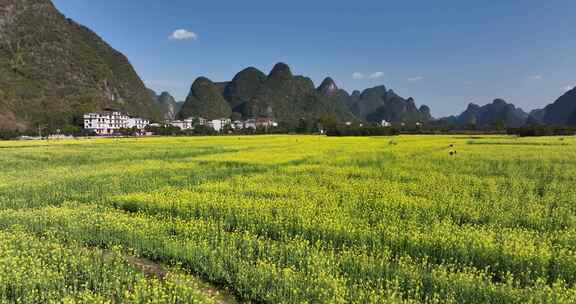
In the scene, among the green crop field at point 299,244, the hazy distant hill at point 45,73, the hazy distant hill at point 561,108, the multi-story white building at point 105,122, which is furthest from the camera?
the hazy distant hill at point 561,108

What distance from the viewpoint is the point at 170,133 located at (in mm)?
94750

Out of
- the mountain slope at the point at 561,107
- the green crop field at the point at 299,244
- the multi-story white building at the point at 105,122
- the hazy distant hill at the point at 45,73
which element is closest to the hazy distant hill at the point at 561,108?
the mountain slope at the point at 561,107

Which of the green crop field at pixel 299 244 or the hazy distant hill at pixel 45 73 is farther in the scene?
the hazy distant hill at pixel 45 73

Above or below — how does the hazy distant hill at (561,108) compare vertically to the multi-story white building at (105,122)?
above

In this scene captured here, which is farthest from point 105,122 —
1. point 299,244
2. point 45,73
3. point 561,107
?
point 561,107

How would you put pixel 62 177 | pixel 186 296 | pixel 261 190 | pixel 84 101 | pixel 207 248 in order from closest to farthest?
pixel 186 296 < pixel 207 248 < pixel 261 190 < pixel 62 177 < pixel 84 101

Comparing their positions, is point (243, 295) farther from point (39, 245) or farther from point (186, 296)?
point (39, 245)

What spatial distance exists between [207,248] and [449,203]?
729 centimetres

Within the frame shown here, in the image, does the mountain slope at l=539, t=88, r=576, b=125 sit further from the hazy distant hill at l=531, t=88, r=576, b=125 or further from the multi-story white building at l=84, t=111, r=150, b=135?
the multi-story white building at l=84, t=111, r=150, b=135

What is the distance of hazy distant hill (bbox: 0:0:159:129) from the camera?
3829 inches

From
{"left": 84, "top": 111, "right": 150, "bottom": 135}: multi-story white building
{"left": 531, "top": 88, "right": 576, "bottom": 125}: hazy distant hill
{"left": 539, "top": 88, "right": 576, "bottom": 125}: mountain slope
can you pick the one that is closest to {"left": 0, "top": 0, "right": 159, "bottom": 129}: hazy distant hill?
{"left": 84, "top": 111, "right": 150, "bottom": 135}: multi-story white building

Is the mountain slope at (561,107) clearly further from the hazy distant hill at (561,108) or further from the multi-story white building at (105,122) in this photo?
the multi-story white building at (105,122)

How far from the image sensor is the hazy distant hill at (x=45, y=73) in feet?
319

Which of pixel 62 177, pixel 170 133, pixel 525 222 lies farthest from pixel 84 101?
pixel 525 222
